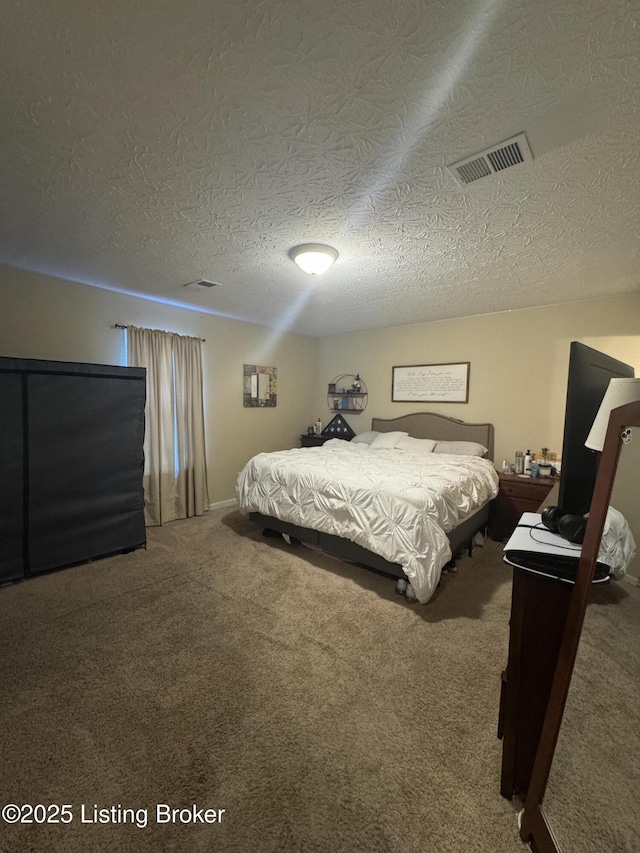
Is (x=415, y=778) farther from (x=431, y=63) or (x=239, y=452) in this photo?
(x=239, y=452)

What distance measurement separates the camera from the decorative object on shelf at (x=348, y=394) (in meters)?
5.29

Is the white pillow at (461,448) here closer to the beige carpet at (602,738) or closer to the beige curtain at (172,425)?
the beige curtain at (172,425)

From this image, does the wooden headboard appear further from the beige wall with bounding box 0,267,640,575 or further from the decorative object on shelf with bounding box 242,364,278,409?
the decorative object on shelf with bounding box 242,364,278,409

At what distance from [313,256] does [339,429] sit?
10.5 ft

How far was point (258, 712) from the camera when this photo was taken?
1576 millimetres

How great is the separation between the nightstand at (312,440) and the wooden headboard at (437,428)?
30.0 inches

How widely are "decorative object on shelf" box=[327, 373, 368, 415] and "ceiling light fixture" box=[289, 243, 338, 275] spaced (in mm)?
2815

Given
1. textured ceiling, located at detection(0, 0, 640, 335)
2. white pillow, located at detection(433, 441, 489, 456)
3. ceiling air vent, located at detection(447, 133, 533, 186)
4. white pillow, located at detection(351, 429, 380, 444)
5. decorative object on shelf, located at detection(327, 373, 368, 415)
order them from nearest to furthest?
textured ceiling, located at detection(0, 0, 640, 335), ceiling air vent, located at detection(447, 133, 533, 186), white pillow, located at detection(433, 441, 489, 456), white pillow, located at detection(351, 429, 380, 444), decorative object on shelf, located at detection(327, 373, 368, 415)

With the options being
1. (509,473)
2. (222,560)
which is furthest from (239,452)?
(509,473)

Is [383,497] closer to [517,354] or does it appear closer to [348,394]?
[517,354]

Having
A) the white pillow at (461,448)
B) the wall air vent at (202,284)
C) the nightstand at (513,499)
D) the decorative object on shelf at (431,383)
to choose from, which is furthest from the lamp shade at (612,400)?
the decorative object on shelf at (431,383)

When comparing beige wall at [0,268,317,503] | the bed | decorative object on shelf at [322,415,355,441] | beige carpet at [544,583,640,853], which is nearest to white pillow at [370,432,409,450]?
the bed

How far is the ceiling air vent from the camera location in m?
1.45

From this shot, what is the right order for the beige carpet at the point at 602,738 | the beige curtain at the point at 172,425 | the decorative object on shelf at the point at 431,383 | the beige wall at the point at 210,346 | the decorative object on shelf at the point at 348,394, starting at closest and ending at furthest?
1. the beige carpet at the point at 602,738
2. the beige wall at the point at 210,346
3. the beige curtain at the point at 172,425
4. the decorative object on shelf at the point at 431,383
5. the decorative object on shelf at the point at 348,394
